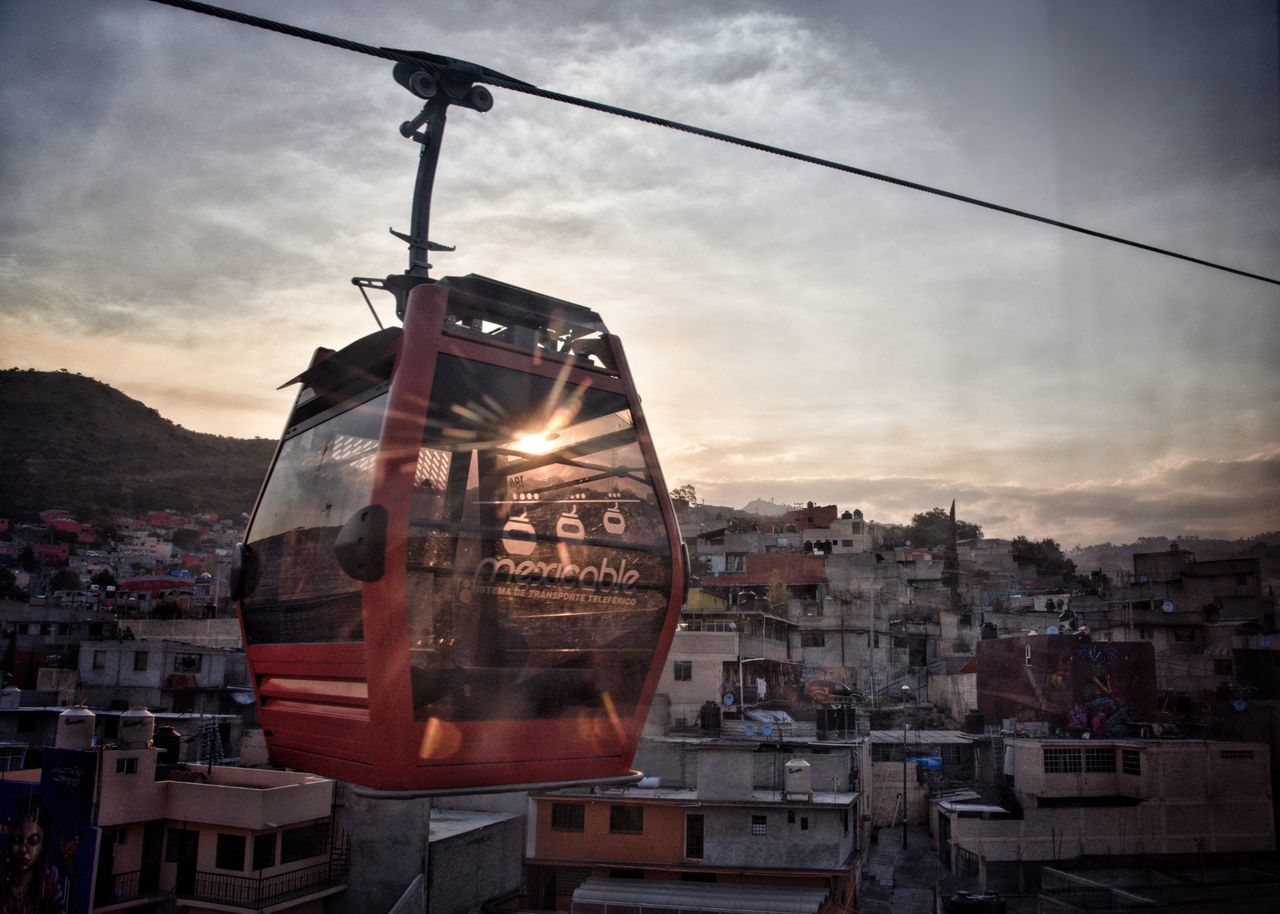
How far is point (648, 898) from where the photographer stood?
16.7 m

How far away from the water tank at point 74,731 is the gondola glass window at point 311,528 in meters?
13.3

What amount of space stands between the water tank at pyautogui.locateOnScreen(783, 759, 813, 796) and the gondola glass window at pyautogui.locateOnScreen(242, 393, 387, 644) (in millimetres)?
16451

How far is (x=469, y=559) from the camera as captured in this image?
4.20 meters

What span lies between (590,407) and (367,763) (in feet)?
6.54

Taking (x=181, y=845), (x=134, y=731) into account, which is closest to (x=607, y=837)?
(x=181, y=845)

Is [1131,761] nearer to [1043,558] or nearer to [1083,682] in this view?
[1083,682]

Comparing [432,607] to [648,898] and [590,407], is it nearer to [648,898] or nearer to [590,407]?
[590,407]

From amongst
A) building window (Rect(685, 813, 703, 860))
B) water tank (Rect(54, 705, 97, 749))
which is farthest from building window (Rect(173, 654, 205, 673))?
building window (Rect(685, 813, 703, 860))

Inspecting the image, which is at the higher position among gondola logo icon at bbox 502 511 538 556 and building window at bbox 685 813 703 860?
gondola logo icon at bbox 502 511 538 556

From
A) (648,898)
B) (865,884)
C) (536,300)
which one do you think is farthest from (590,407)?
(865,884)

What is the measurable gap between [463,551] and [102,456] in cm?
10473

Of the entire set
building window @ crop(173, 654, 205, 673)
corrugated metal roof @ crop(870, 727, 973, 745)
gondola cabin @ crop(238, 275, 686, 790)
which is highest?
gondola cabin @ crop(238, 275, 686, 790)

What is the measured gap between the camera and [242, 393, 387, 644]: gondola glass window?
4324 mm

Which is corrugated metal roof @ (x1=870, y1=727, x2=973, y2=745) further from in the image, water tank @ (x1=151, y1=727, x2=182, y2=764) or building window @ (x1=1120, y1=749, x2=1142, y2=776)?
water tank @ (x1=151, y1=727, x2=182, y2=764)
